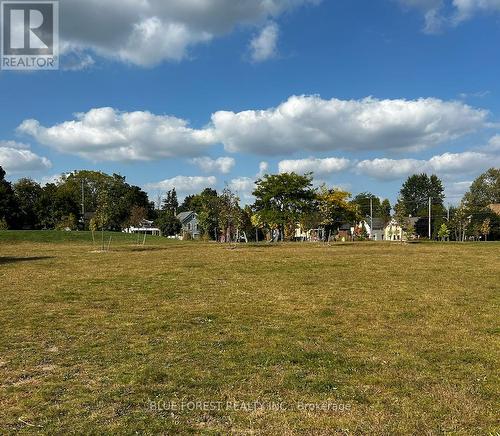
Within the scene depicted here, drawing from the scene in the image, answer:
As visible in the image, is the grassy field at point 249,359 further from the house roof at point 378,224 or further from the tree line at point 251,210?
the house roof at point 378,224

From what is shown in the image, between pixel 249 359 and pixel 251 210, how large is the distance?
8488 centimetres

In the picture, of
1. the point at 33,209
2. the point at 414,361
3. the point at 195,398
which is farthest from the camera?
the point at 33,209

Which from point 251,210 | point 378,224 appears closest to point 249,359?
point 251,210

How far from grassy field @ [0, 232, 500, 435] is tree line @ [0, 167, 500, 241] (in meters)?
28.1

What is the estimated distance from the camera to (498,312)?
12.0 meters

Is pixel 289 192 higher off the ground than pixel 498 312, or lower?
higher

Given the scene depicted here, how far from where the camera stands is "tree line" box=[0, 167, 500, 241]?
4806 cm

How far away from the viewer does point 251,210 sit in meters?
92.4

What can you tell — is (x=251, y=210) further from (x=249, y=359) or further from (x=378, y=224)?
(x=249, y=359)

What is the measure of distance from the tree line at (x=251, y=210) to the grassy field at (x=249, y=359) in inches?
1107

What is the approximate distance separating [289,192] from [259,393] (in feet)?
210

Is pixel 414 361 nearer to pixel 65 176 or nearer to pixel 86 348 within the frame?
pixel 86 348

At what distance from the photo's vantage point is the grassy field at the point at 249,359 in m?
5.31

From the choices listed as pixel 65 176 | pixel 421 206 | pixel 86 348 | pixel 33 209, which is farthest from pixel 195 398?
pixel 421 206
